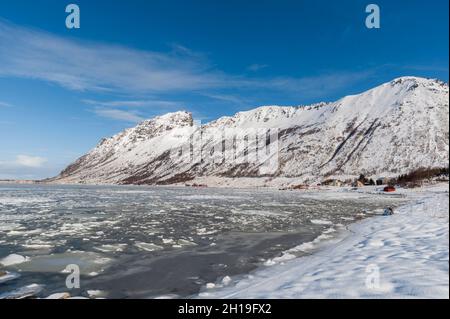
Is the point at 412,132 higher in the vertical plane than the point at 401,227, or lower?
higher

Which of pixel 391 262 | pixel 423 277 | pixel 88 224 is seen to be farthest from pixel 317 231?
pixel 88 224

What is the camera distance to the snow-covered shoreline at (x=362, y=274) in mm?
7473

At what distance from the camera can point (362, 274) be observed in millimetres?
9078

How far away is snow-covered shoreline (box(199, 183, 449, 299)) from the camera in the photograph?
294 inches

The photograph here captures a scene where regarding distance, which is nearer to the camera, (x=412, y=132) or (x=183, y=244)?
(x=183, y=244)

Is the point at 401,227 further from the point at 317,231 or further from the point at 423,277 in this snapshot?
the point at 423,277

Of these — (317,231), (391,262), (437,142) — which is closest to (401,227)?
(317,231)
